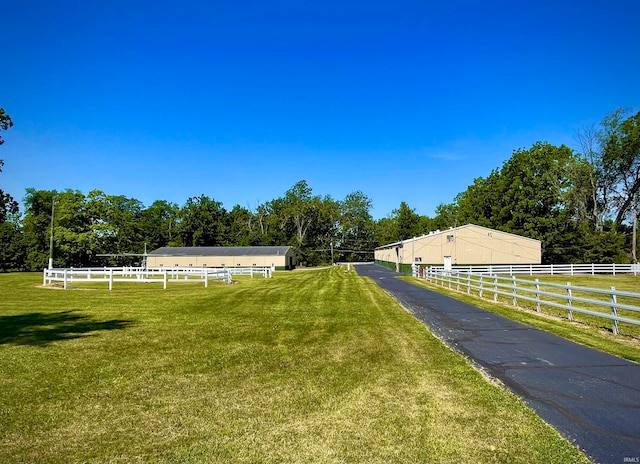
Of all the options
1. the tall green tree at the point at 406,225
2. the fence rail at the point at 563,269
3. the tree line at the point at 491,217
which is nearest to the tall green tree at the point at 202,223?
the tree line at the point at 491,217

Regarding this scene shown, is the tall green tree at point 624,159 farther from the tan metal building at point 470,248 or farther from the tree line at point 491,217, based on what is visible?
the tan metal building at point 470,248

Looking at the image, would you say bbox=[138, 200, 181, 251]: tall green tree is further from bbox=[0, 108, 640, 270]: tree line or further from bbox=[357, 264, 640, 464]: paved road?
bbox=[357, 264, 640, 464]: paved road

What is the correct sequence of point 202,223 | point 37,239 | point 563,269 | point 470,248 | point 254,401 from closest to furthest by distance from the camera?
1. point 254,401
2. point 563,269
3. point 470,248
4. point 37,239
5. point 202,223

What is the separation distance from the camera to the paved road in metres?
4.16

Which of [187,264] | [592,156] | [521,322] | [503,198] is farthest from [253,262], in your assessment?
[521,322]

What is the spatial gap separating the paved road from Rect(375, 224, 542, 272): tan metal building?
125ft

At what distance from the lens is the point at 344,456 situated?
12.2ft

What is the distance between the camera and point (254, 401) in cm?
510

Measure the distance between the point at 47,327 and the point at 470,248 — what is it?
147ft

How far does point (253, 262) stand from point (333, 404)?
202ft

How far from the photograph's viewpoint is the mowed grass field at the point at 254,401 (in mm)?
3848

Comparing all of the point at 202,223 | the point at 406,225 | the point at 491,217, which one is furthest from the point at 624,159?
the point at 202,223

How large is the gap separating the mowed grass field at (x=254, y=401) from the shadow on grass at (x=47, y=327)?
0.09m

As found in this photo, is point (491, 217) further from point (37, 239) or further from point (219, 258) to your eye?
point (37, 239)
